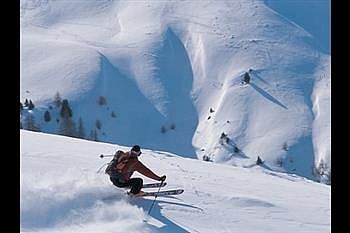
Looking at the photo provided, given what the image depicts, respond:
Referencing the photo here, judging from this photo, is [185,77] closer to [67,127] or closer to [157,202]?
[67,127]

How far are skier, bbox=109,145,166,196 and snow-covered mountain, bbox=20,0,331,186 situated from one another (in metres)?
75.2

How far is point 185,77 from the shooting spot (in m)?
116

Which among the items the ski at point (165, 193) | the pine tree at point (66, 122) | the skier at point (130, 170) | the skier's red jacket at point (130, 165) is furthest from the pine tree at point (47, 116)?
the skier's red jacket at point (130, 165)

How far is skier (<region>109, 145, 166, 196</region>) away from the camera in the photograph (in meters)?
9.16

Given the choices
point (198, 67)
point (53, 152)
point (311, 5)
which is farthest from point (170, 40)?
point (53, 152)

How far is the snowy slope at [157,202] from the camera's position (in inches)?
351

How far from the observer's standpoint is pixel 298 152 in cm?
9294

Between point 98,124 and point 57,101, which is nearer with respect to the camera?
point 57,101

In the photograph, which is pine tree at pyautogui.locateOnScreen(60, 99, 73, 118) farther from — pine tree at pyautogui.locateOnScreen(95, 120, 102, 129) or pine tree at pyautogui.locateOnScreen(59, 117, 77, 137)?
pine tree at pyautogui.locateOnScreen(95, 120, 102, 129)

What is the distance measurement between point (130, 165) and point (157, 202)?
1.05 metres

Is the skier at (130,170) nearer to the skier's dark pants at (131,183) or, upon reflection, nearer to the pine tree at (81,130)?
the skier's dark pants at (131,183)

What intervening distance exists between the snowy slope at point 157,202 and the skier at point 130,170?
0.22 meters

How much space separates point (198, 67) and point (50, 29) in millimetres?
30818

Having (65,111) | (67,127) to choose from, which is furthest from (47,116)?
(67,127)
